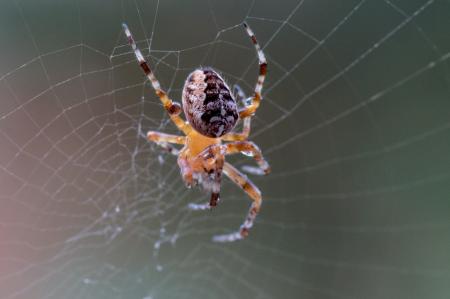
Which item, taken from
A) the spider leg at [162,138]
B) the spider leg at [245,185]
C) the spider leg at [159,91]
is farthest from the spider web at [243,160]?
the spider leg at [159,91]

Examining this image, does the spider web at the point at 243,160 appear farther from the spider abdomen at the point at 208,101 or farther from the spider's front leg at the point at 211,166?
the spider abdomen at the point at 208,101

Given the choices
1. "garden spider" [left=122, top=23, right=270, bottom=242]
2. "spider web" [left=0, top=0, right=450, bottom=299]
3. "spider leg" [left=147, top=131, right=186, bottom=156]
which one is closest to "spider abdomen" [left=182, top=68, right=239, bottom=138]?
"garden spider" [left=122, top=23, right=270, bottom=242]

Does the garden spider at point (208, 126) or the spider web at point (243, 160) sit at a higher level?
the spider web at point (243, 160)

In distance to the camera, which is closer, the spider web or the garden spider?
the garden spider

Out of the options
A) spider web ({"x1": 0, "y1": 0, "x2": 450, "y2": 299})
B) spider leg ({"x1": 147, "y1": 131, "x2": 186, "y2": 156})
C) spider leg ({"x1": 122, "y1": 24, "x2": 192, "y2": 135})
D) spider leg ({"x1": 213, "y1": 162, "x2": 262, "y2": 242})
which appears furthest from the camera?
spider web ({"x1": 0, "y1": 0, "x2": 450, "y2": 299})

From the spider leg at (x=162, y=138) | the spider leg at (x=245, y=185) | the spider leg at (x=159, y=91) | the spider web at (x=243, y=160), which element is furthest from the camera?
the spider web at (x=243, y=160)

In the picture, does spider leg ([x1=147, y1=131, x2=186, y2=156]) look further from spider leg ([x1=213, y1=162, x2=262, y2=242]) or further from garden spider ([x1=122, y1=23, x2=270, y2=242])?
spider leg ([x1=213, y1=162, x2=262, y2=242])
